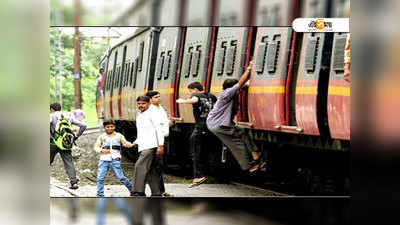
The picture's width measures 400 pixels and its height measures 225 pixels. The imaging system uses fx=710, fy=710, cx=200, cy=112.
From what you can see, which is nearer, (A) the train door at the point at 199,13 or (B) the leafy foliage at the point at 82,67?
(B) the leafy foliage at the point at 82,67

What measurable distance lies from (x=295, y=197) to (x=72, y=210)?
1.58 metres

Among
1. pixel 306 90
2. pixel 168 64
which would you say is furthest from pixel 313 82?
pixel 168 64

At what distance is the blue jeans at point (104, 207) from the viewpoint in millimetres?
4930

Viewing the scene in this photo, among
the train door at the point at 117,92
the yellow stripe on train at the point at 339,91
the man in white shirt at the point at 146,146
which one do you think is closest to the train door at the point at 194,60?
the man in white shirt at the point at 146,146

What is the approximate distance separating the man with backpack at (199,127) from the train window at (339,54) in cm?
86

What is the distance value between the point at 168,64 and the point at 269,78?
2.31 ft

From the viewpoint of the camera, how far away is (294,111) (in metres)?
4.92

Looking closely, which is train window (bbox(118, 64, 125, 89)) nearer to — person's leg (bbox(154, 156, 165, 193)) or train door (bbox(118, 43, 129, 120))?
train door (bbox(118, 43, 129, 120))

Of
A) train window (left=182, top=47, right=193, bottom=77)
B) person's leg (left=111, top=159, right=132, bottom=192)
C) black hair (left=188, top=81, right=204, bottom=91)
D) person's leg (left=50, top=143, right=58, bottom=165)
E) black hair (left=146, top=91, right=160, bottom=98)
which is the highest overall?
train window (left=182, top=47, right=193, bottom=77)

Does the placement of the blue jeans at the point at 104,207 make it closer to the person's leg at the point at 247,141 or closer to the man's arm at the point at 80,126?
the man's arm at the point at 80,126

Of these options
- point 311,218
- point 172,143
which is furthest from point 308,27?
point 311,218

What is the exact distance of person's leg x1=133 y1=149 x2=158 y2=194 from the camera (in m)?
4.84

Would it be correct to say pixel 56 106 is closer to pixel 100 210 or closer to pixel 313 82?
pixel 100 210

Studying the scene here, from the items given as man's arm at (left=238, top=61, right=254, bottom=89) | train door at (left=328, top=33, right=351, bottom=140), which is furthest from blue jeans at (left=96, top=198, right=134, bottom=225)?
train door at (left=328, top=33, right=351, bottom=140)
